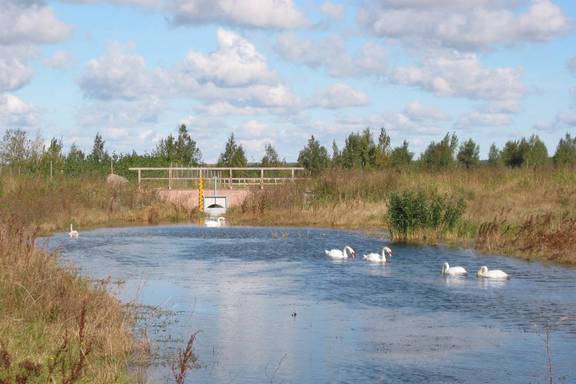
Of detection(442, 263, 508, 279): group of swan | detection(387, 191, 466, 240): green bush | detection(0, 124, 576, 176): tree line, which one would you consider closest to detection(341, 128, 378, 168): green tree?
detection(0, 124, 576, 176): tree line

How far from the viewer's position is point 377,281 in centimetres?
2078

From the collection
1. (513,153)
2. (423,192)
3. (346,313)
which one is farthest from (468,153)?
(346,313)

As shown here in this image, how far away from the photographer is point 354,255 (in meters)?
26.5

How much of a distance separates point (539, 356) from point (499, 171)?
30.6m

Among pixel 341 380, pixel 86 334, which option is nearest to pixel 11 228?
pixel 86 334

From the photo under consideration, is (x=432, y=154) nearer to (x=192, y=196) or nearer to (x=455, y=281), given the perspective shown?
(x=192, y=196)

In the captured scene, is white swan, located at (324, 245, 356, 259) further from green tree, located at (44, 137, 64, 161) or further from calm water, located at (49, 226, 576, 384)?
green tree, located at (44, 137, 64, 161)

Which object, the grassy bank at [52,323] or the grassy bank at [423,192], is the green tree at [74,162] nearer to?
the grassy bank at [423,192]

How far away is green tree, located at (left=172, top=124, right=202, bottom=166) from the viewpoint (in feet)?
225

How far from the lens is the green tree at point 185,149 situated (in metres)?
68.5

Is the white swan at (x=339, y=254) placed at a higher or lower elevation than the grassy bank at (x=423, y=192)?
lower

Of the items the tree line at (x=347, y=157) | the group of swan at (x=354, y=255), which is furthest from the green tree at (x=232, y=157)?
the group of swan at (x=354, y=255)

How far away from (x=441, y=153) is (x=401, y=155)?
3.23 m

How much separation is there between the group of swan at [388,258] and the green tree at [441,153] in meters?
30.1
